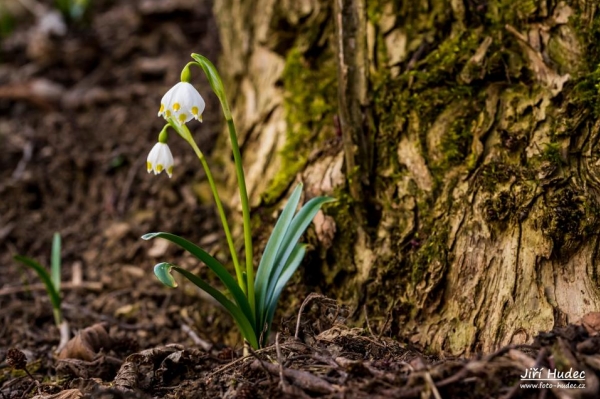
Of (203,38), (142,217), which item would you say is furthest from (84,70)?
(142,217)

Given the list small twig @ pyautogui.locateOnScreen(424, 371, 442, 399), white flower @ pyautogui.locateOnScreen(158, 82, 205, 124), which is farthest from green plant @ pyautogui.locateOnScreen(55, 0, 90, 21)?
small twig @ pyautogui.locateOnScreen(424, 371, 442, 399)

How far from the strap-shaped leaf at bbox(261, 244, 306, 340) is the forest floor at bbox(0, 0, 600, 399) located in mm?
75

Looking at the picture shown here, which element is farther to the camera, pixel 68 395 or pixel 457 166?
pixel 457 166

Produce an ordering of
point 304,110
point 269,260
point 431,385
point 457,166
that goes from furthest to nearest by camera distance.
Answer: point 304,110
point 457,166
point 269,260
point 431,385

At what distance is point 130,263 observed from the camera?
324 centimetres

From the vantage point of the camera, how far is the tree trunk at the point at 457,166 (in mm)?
1866

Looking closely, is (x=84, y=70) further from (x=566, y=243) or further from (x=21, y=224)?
(x=566, y=243)

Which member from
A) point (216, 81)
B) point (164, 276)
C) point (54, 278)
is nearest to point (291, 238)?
point (164, 276)

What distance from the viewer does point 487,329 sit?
74.0 inches

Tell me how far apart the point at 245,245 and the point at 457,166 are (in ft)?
2.73

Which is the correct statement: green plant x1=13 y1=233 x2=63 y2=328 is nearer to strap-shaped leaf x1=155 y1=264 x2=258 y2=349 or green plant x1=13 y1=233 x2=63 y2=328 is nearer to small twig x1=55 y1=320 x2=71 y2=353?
small twig x1=55 y1=320 x2=71 y2=353

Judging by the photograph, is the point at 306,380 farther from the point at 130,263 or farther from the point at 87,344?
the point at 130,263

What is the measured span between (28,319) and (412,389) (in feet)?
7.02

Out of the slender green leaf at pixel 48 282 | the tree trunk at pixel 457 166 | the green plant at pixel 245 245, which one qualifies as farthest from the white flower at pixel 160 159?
the slender green leaf at pixel 48 282
